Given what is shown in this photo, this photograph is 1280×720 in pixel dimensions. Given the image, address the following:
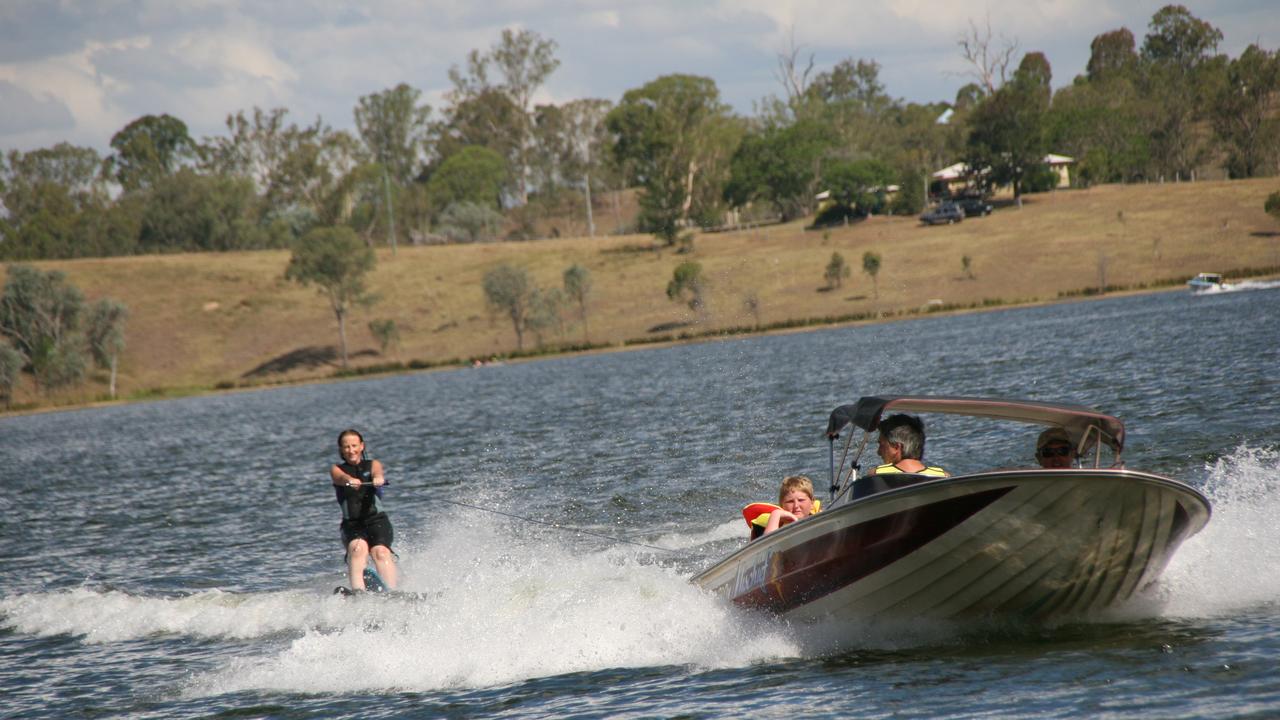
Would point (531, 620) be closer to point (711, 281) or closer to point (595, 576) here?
point (595, 576)

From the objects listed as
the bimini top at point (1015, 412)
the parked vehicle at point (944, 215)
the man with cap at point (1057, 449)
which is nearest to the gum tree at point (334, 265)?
the parked vehicle at point (944, 215)

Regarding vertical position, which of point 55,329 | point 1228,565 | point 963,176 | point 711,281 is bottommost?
point 1228,565

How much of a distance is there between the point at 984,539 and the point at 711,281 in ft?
272

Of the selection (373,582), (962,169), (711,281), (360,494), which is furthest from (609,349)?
(360,494)

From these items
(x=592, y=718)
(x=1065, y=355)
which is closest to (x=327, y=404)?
(x=1065, y=355)

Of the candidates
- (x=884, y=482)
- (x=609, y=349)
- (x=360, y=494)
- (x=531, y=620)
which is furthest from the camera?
(x=609, y=349)

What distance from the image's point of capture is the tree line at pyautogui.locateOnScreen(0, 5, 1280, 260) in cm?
10925

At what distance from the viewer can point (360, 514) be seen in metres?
13.7

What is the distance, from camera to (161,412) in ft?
219

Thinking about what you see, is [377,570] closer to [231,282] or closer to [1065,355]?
[1065,355]

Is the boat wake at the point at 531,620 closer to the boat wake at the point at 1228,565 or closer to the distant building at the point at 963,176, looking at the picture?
the boat wake at the point at 1228,565

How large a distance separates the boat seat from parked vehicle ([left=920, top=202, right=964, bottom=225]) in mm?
92772

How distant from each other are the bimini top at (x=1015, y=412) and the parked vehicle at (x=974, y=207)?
313 feet

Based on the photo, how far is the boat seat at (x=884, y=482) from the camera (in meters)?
9.59
